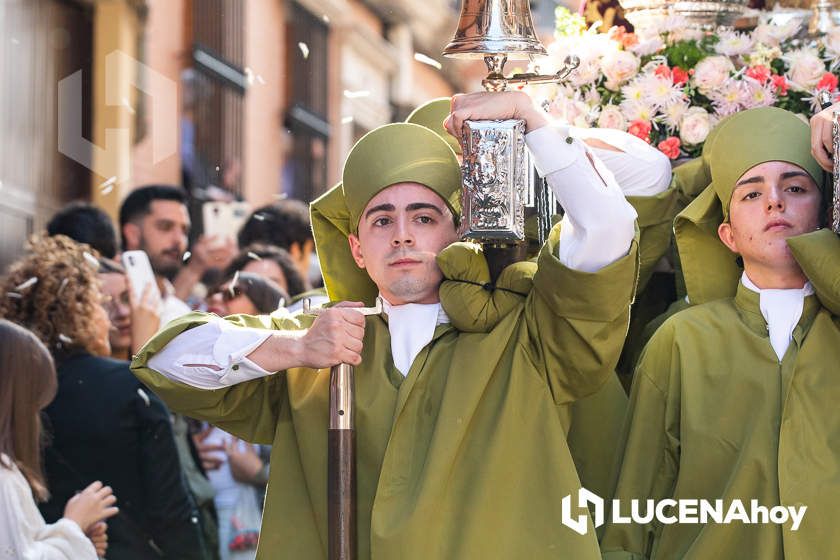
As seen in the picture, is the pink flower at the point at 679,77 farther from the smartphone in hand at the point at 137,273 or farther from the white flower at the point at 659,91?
the smartphone in hand at the point at 137,273

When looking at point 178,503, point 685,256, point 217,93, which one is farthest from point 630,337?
point 217,93

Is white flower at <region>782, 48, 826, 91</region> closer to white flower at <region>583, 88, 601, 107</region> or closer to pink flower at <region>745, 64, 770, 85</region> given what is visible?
pink flower at <region>745, 64, 770, 85</region>

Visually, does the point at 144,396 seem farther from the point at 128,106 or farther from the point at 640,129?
the point at 128,106

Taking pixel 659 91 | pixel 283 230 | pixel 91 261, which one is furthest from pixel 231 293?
pixel 659 91

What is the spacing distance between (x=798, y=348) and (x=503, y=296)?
2.92 feet

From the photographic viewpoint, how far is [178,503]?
6609 millimetres

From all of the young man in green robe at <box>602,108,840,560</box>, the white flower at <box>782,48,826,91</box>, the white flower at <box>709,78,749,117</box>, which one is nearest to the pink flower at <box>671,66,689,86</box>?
the white flower at <box>709,78,749,117</box>

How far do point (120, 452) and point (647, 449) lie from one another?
224cm

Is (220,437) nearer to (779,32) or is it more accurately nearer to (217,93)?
(779,32)

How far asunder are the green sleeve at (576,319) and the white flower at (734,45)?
1.59 m

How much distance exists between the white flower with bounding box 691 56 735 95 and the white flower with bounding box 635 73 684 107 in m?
0.07

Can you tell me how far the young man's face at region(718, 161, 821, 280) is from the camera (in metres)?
5.01

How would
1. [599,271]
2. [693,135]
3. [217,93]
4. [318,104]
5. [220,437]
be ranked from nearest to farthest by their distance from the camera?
[599,271] → [693,135] → [220,437] → [217,93] → [318,104]

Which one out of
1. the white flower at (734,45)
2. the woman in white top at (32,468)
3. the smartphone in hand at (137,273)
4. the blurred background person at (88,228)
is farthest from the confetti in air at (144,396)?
the white flower at (734,45)
